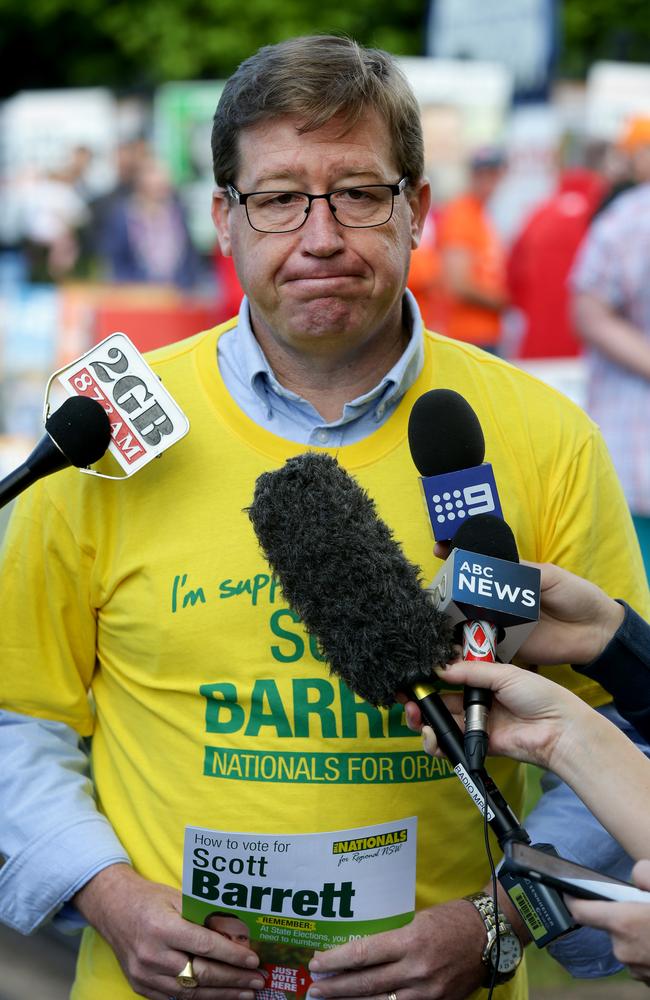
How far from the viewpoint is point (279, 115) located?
2539 millimetres

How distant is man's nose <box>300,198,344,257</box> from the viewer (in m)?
2.53

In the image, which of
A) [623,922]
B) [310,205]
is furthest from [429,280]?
[623,922]

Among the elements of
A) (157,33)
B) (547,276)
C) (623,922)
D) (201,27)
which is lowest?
(547,276)

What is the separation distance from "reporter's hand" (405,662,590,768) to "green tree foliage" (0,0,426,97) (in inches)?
800

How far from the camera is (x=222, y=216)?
2.79 metres

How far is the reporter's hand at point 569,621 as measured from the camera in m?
2.39

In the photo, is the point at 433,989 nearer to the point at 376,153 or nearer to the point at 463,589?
the point at 463,589

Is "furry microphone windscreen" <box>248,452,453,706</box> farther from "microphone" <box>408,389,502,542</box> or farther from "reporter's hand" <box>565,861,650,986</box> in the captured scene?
"reporter's hand" <box>565,861,650,986</box>

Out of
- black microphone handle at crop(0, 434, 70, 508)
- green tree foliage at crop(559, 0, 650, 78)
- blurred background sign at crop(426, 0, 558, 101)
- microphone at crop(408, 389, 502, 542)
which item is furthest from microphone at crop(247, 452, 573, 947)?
green tree foliage at crop(559, 0, 650, 78)

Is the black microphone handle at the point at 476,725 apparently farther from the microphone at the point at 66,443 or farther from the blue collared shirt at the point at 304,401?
the microphone at the point at 66,443

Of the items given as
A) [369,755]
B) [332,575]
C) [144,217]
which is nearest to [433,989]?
[369,755]

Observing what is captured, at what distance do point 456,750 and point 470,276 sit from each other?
7.53 metres

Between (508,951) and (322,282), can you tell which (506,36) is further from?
(508,951)

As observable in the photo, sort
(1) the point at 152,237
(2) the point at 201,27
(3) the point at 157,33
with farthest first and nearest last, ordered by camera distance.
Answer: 1. (2) the point at 201,27
2. (3) the point at 157,33
3. (1) the point at 152,237
